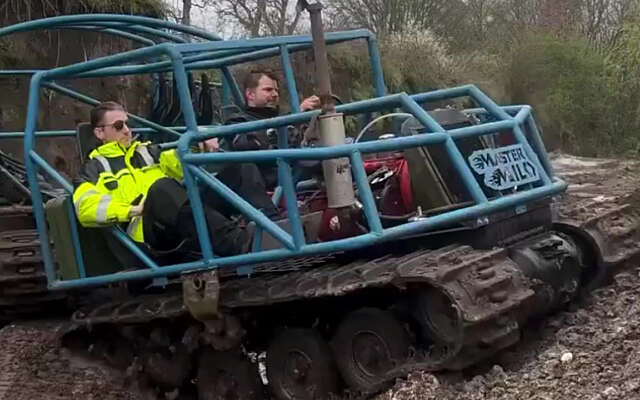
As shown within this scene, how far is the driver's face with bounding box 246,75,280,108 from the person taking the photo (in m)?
6.11

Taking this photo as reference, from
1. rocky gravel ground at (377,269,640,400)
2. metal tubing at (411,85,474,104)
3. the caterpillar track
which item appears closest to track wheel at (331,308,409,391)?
rocky gravel ground at (377,269,640,400)

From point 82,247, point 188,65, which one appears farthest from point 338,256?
point 188,65

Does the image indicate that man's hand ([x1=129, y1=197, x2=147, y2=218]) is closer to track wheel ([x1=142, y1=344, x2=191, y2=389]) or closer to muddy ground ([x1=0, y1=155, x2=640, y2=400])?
track wheel ([x1=142, y1=344, x2=191, y2=389])

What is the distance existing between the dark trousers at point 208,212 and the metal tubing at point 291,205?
46cm

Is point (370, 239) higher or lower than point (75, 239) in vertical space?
higher

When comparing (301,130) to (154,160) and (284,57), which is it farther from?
(154,160)

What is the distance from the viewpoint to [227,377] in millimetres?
5934

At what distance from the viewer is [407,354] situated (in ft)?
16.3

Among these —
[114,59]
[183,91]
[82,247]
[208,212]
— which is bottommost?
[82,247]

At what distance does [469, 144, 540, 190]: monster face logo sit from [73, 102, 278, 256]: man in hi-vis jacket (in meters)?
1.07

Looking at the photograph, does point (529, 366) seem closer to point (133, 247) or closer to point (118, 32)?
point (133, 247)

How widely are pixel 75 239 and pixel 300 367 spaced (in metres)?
1.41

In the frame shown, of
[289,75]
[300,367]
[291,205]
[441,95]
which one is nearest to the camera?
[291,205]

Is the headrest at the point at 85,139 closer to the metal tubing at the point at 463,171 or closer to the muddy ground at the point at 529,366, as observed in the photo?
the muddy ground at the point at 529,366
